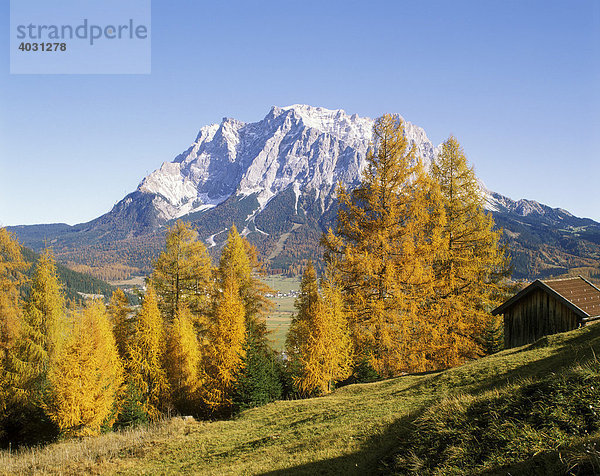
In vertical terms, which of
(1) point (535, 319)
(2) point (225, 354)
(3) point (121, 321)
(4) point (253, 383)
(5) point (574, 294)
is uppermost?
(5) point (574, 294)

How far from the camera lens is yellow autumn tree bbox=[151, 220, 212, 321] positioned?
30.0m

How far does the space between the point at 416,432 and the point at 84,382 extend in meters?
21.8

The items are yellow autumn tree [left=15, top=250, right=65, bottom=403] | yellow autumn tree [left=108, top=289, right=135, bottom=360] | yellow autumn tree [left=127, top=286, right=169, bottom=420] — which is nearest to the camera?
yellow autumn tree [left=127, top=286, right=169, bottom=420]

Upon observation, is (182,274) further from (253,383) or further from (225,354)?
(253,383)

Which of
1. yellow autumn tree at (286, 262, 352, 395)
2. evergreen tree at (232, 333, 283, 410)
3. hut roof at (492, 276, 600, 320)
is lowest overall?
evergreen tree at (232, 333, 283, 410)

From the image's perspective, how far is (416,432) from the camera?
8109 mm

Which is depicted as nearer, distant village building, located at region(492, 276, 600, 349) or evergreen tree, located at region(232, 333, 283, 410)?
distant village building, located at region(492, 276, 600, 349)

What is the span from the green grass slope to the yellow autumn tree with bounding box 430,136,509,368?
4840 mm

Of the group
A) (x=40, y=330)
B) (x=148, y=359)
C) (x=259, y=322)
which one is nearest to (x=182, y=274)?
(x=148, y=359)

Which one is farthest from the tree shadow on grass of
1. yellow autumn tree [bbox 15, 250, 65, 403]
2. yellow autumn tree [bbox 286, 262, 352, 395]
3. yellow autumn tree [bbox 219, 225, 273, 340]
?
yellow autumn tree [bbox 15, 250, 65, 403]

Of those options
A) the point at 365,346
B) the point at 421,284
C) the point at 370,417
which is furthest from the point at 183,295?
the point at 370,417

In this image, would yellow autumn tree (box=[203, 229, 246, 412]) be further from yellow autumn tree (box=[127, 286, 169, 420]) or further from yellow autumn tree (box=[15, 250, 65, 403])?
yellow autumn tree (box=[15, 250, 65, 403])

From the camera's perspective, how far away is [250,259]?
35438 mm

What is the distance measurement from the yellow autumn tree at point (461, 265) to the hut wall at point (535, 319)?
1476 mm
